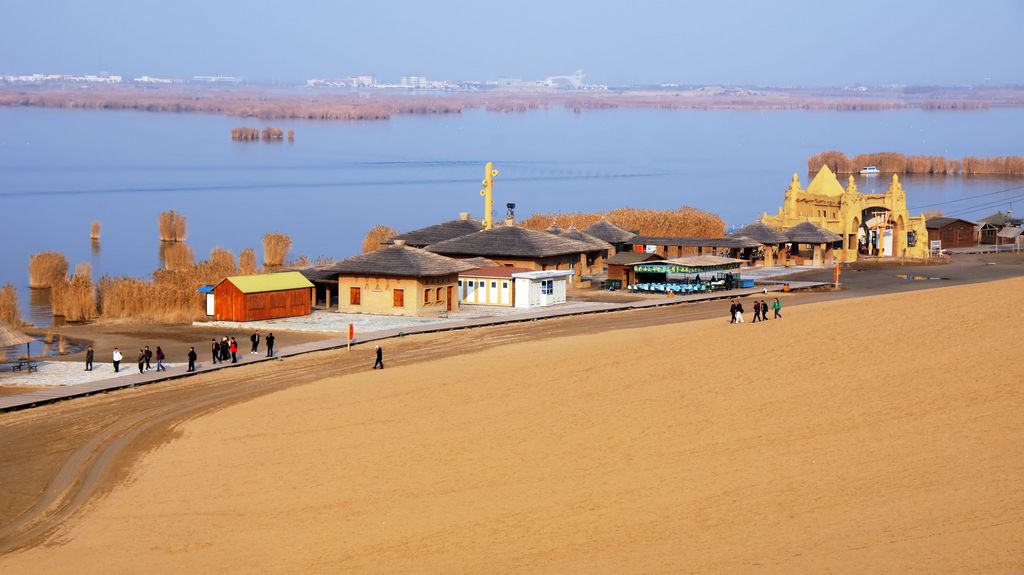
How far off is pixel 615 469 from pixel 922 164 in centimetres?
13419

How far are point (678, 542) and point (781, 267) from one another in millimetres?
48848

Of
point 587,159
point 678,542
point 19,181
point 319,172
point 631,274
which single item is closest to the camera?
point 678,542

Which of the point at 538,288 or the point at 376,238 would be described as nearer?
the point at 538,288

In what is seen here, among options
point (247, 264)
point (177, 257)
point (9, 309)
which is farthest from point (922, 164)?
point (9, 309)

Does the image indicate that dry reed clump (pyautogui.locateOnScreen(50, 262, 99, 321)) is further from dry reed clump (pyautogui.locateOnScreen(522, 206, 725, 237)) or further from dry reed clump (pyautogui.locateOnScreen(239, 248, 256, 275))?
dry reed clump (pyautogui.locateOnScreen(522, 206, 725, 237))

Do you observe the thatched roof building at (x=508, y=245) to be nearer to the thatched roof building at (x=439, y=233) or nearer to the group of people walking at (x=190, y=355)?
the thatched roof building at (x=439, y=233)

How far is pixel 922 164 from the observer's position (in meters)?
152

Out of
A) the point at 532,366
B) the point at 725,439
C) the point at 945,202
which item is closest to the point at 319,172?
the point at 945,202

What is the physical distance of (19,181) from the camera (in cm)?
12325

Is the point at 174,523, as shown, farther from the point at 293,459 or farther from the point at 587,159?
the point at 587,159

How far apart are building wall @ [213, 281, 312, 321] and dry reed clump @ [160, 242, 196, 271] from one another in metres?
13.8

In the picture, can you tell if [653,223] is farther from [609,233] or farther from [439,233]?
[439,233]

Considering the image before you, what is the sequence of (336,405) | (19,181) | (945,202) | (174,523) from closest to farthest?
(174,523)
(336,405)
(945,202)
(19,181)

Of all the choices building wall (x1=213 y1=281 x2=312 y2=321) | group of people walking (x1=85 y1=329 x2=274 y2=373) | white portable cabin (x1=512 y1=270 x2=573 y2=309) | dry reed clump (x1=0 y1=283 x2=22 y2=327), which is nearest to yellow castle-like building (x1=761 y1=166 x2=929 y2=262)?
white portable cabin (x1=512 y1=270 x2=573 y2=309)
